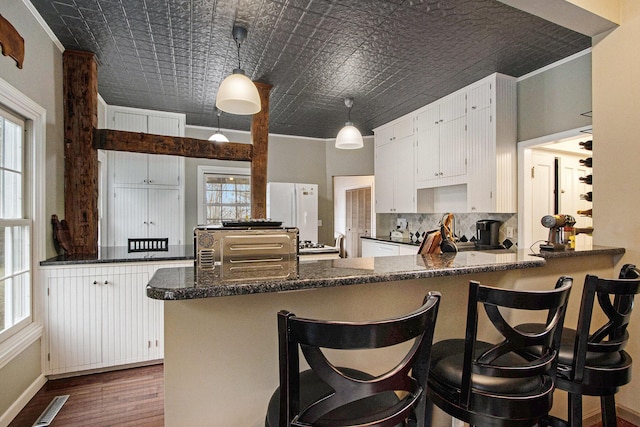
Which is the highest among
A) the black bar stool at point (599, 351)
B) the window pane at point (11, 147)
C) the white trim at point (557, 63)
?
the white trim at point (557, 63)

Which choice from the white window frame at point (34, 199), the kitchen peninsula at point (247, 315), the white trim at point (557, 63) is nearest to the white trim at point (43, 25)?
the white window frame at point (34, 199)

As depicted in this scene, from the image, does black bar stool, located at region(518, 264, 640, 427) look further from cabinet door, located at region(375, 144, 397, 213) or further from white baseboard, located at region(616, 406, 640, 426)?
cabinet door, located at region(375, 144, 397, 213)

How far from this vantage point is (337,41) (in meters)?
2.67

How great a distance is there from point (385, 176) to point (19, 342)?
4527mm


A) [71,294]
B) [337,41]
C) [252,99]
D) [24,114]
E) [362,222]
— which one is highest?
[337,41]

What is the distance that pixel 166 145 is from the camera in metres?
3.25

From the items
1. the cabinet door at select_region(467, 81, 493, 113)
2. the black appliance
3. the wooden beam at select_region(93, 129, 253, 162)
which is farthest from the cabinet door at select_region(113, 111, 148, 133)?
the black appliance

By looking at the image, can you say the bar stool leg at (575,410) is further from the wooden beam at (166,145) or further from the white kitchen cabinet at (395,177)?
the white kitchen cabinet at (395,177)

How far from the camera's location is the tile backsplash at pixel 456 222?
11.6 ft

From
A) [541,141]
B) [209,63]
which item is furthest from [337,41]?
[541,141]

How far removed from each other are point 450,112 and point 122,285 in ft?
12.8

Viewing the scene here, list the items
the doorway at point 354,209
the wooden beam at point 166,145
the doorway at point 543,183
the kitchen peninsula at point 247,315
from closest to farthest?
1. the kitchen peninsula at point 247,315
2. the wooden beam at point 166,145
3. the doorway at point 543,183
4. the doorway at point 354,209

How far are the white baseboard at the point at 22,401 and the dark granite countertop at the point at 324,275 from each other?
1.81 meters

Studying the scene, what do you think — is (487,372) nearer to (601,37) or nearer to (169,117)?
(601,37)
